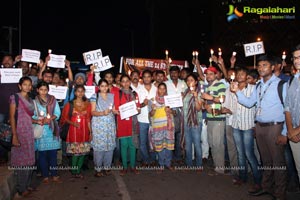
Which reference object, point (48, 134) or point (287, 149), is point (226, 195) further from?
point (48, 134)

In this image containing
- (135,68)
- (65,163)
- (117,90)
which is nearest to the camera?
(117,90)

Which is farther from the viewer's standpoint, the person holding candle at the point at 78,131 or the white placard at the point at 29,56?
the white placard at the point at 29,56

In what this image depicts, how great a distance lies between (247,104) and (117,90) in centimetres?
285

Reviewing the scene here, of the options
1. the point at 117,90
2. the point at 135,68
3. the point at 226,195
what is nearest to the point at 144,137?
the point at 117,90

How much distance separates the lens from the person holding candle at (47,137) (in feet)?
20.2

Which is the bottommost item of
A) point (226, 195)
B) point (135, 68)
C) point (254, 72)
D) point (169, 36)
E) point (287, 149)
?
point (226, 195)

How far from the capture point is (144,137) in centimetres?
734

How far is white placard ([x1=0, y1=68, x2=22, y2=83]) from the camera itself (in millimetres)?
6240

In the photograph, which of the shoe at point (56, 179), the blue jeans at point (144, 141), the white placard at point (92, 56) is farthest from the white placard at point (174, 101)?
the shoe at point (56, 179)

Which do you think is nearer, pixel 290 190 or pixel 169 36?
pixel 290 190

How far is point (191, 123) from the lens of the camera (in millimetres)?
6980

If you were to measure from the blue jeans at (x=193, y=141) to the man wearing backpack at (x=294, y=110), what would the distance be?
8.91ft

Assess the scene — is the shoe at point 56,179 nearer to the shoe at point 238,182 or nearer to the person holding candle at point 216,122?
the person holding candle at point 216,122

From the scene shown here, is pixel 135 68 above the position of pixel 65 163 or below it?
above
